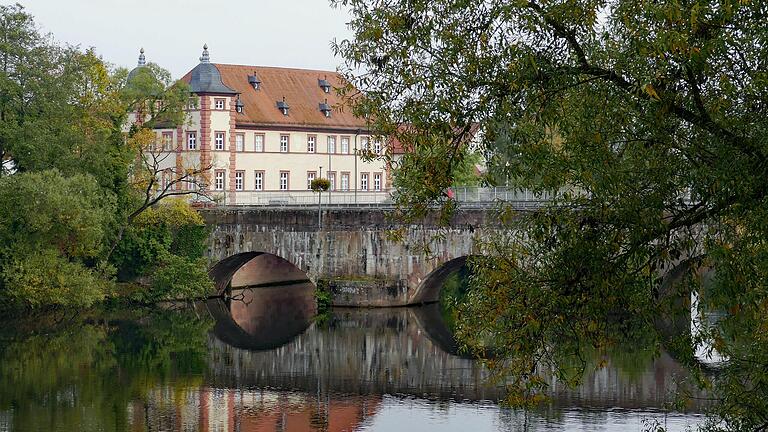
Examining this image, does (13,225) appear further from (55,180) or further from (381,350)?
(381,350)

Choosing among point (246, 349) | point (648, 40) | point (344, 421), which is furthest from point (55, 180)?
point (648, 40)

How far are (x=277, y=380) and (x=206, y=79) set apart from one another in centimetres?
3064

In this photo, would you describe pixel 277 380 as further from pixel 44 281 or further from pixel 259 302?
pixel 259 302

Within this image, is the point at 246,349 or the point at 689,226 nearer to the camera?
the point at 689,226

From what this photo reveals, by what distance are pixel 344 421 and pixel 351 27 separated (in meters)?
11.4

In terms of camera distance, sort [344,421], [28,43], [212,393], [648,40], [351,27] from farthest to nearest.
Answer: [28,43] < [212,393] < [344,421] < [351,27] < [648,40]

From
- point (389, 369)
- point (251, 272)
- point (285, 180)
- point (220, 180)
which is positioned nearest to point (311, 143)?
point (285, 180)

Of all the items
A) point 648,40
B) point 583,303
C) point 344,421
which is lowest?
point 344,421

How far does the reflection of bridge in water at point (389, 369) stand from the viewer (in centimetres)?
2496

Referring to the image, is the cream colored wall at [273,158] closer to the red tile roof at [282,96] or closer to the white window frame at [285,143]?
the white window frame at [285,143]

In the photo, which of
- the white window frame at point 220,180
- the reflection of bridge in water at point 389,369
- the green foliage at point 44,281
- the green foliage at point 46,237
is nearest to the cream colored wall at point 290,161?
the white window frame at point 220,180

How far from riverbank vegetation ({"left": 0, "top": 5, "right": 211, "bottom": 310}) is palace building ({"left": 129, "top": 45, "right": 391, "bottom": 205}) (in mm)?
11791

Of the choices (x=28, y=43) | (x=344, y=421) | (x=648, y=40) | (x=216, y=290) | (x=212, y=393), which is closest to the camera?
(x=648, y=40)

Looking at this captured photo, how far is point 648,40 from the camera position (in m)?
10.8
